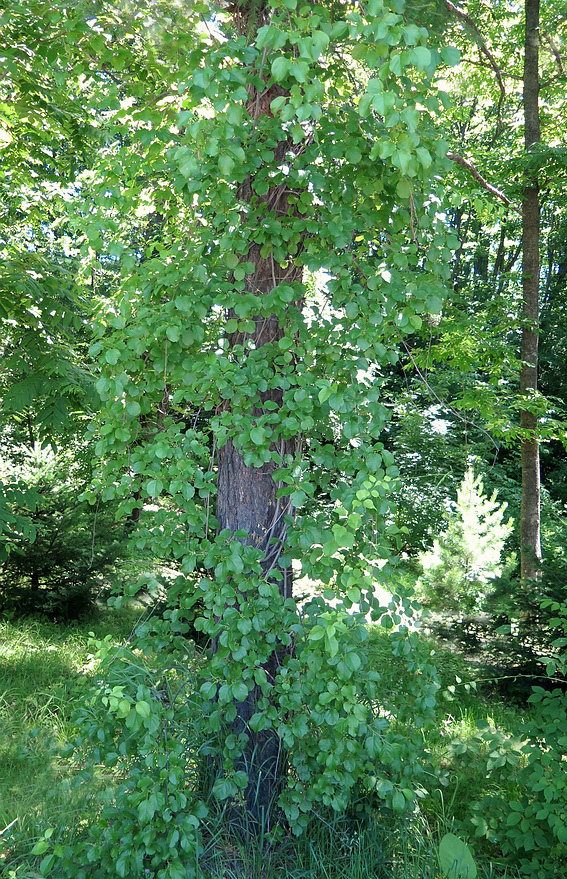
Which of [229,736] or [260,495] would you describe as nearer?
[229,736]

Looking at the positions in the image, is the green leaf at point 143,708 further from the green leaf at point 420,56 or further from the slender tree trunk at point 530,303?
the slender tree trunk at point 530,303

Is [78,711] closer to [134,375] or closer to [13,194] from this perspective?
[134,375]

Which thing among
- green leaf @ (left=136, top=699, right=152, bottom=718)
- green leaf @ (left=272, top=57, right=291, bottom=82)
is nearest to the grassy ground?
green leaf @ (left=136, top=699, right=152, bottom=718)

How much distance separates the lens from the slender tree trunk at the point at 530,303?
5992mm

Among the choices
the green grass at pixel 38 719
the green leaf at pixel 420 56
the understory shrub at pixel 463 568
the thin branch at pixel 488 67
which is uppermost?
the thin branch at pixel 488 67

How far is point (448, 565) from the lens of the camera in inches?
199

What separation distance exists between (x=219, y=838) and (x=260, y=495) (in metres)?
1.24

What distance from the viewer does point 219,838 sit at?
234 centimetres

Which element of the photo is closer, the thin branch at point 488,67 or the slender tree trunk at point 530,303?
the slender tree trunk at point 530,303

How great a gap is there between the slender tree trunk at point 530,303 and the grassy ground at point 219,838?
182cm

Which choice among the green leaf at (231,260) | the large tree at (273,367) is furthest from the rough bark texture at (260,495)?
the green leaf at (231,260)

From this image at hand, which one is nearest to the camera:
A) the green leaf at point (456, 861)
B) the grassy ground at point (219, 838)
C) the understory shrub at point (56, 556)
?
the green leaf at point (456, 861)

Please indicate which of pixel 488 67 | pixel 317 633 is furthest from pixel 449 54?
pixel 488 67

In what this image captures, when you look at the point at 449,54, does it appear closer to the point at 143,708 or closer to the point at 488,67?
the point at 143,708
